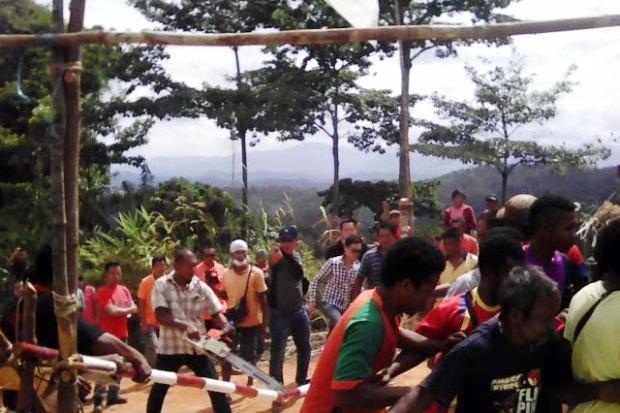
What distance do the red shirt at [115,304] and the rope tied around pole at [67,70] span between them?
242 inches

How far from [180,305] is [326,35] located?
4600 millimetres

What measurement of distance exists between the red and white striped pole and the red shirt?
191 centimetres

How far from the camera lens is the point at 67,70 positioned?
385cm

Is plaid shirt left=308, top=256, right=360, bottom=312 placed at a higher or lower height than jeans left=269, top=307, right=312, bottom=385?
higher

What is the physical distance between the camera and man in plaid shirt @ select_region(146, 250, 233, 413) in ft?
24.8

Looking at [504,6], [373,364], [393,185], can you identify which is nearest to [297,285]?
[373,364]

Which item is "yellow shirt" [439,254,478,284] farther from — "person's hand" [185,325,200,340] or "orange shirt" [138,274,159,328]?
"orange shirt" [138,274,159,328]

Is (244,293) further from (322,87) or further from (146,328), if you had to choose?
(322,87)

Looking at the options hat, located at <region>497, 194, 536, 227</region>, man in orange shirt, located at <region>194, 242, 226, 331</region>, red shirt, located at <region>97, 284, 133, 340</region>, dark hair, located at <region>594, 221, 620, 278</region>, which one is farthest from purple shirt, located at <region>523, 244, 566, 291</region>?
man in orange shirt, located at <region>194, 242, 226, 331</region>

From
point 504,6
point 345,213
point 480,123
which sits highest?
point 504,6

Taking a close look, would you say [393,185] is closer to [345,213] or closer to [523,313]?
[345,213]

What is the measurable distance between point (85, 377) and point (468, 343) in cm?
217

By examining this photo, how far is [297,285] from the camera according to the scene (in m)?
9.75

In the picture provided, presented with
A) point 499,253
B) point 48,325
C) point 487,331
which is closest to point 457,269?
point 48,325
